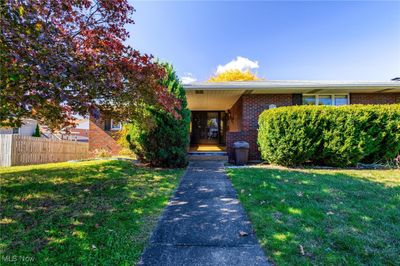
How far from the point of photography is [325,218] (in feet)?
10.8

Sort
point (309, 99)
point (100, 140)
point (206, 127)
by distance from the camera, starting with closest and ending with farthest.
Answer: point (309, 99), point (100, 140), point (206, 127)

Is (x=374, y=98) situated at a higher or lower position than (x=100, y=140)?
higher

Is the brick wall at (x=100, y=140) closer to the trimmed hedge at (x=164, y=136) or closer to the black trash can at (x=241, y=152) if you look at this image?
the trimmed hedge at (x=164, y=136)

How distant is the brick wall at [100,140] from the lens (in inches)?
492

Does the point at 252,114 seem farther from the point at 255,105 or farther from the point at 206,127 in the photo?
the point at 206,127

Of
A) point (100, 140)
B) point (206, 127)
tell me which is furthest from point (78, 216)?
point (206, 127)

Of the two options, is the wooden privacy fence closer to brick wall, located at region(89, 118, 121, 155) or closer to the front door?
brick wall, located at region(89, 118, 121, 155)

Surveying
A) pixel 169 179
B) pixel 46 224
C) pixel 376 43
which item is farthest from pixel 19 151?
pixel 376 43

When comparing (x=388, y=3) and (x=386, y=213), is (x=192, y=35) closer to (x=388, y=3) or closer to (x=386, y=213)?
(x=388, y=3)

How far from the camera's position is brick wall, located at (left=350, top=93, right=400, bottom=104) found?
395 inches

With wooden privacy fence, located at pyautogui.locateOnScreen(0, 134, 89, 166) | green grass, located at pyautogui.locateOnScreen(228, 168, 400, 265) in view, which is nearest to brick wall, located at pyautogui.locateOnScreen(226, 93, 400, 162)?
green grass, located at pyautogui.locateOnScreen(228, 168, 400, 265)

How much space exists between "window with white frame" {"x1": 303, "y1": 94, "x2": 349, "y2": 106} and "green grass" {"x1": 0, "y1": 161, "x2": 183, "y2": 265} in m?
8.07

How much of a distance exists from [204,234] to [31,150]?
11669mm

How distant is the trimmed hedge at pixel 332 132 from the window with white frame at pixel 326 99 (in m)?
2.65
